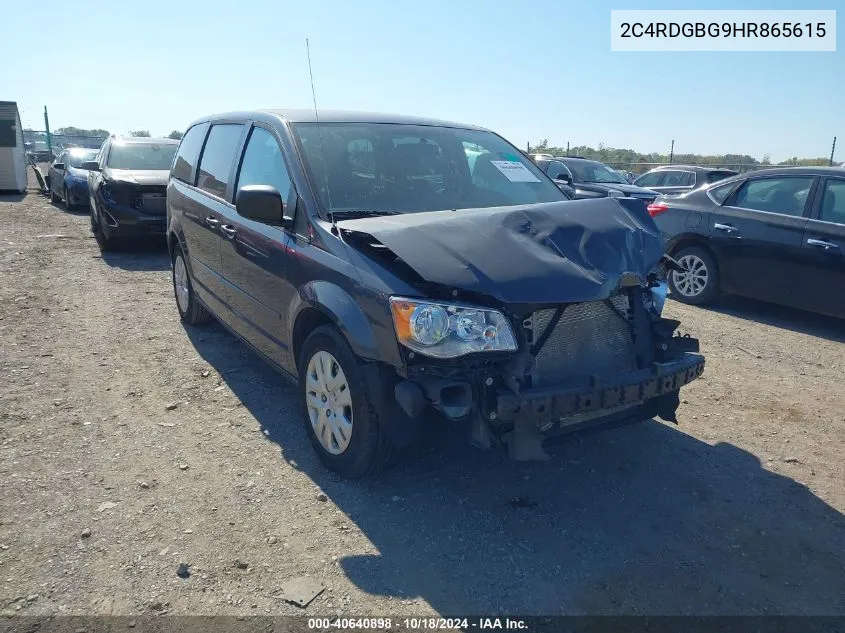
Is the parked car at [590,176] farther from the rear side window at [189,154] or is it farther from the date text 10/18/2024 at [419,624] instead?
the date text 10/18/2024 at [419,624]

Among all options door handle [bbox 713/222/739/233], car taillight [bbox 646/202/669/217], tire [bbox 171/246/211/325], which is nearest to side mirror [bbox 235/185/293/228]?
tire [bbox 171/246/211/325]

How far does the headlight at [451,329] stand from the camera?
9.34 feet

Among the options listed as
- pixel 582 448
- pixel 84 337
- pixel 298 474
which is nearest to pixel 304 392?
pixel 298 474

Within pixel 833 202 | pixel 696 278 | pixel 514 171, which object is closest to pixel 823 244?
pixel 833 202

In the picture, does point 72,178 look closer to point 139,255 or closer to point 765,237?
point 139,255

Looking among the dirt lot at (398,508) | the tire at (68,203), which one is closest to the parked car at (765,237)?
the dirt lot at (398,508)

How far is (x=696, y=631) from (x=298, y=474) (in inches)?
81.6

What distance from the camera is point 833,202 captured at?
649cm

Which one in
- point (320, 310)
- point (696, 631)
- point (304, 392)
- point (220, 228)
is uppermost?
point (220, 228)

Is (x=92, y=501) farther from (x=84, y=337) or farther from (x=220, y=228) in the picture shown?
(x=84, y=337)

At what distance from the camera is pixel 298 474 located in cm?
361

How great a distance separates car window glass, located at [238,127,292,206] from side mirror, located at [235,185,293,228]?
0.27m

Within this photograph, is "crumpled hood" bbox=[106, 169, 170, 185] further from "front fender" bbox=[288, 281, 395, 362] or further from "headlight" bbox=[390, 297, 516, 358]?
"headlight" bbox=[390, 297, 516, 358]

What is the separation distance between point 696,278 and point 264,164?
5.38 m
